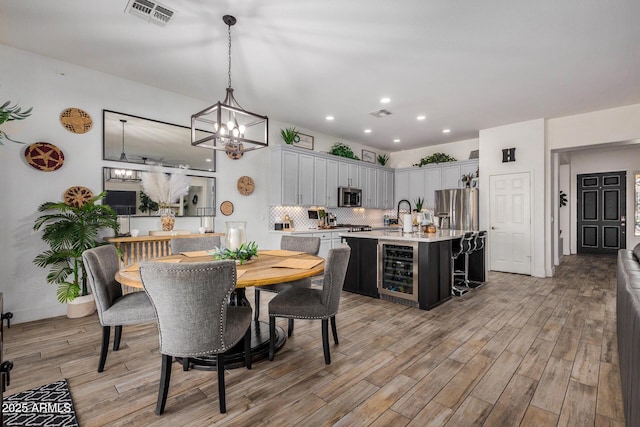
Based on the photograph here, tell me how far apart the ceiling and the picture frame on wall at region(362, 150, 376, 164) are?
2936 mm

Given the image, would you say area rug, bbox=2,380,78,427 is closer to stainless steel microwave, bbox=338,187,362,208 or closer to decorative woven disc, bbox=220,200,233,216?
decorative woven disc, bbox=220,200,233,216

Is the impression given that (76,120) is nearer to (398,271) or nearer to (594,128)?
(398,271)

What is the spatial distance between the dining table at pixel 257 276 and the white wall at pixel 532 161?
16.6 ft

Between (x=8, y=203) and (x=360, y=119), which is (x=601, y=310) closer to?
(x=360, y=119)

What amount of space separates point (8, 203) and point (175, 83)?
7.59 feet

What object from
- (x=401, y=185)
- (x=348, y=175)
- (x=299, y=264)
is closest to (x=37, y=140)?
(x=299, y=264)

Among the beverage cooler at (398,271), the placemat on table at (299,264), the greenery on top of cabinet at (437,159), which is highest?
the greenery on top of cabinet at (437,159)

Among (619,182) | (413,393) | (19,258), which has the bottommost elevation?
(413,393)

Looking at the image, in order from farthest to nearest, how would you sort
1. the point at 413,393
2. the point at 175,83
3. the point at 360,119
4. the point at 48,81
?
1. the point at 360,119
2. the point at 175,83
3. the point at 48,81
4. the point at 413,393

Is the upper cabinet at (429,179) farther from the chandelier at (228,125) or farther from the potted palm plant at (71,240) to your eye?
the potted palm plant at (71,240)

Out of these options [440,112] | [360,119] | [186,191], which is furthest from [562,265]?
[186,191]

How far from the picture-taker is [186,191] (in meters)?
4.41

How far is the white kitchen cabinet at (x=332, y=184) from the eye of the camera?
6.38 m

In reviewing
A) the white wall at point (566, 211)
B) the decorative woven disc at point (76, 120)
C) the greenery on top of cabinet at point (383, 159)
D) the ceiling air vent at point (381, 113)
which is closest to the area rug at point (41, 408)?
the decorative woven disc at point (76, 120)
